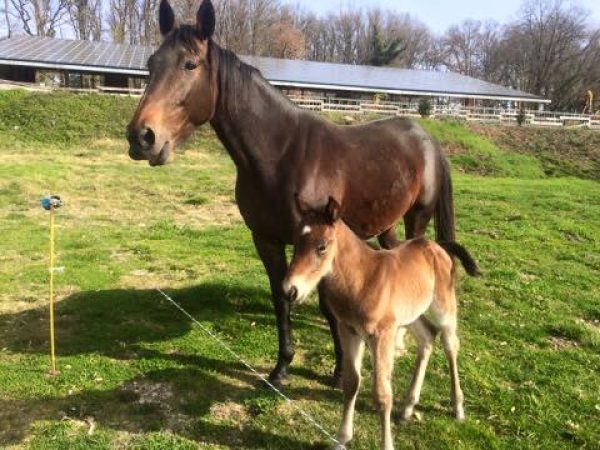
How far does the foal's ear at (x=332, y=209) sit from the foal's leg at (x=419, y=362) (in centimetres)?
155

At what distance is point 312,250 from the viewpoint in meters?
3.11

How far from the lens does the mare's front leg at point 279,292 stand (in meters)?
4.39

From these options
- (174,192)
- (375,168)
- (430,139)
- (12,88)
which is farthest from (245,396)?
(12,88)

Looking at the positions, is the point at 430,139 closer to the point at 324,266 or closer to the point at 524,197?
the point at 324,266

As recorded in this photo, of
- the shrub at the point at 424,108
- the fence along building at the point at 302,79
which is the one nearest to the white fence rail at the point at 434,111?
the fence along building at the point at 302,79

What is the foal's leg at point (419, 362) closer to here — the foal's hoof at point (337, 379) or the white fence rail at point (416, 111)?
the foal's hoof at point (337, 379)

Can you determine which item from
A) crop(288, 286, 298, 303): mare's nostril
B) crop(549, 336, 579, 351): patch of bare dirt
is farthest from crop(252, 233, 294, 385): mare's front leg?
crop(549, 336, 579, 351): patch of bare dirt

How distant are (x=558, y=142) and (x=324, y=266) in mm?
31548

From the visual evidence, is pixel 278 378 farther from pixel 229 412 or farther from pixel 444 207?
pixel 444 207

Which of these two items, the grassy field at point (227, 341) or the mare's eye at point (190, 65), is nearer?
the mare's eye at point (190, 65)

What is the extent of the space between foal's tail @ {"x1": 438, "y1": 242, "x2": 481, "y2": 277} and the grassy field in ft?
3.78

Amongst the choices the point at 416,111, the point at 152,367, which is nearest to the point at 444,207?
the point at 152,367

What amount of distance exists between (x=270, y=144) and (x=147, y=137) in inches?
38.8

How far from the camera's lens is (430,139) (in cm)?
521
